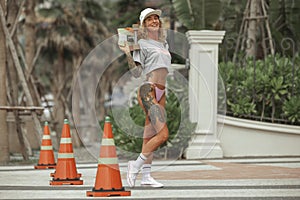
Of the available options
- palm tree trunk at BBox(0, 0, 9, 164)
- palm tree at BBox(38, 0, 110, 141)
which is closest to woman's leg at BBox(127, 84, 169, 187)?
palm tree trunk at BBox(0, 0, 9, 164)

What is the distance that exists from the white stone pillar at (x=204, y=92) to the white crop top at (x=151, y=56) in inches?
204

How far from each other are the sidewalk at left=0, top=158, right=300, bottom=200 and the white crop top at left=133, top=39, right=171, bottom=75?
4.41ft

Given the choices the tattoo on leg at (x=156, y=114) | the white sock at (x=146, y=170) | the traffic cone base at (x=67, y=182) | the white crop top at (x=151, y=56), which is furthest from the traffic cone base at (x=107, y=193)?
the white crop top at (x=151, y=56)

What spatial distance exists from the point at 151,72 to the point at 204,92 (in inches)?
214

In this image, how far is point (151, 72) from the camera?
9.18 metres

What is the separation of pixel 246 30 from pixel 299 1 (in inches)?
80.7

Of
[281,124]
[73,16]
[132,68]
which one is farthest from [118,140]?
[73,16]

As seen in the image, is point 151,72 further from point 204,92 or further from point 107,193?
point 204,92

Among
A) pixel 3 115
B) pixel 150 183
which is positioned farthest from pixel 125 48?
pixel 3 115

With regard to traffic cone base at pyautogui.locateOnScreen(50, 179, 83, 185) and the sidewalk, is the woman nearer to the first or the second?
the sidewalk

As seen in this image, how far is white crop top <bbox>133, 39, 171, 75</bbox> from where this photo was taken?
9.16 meters

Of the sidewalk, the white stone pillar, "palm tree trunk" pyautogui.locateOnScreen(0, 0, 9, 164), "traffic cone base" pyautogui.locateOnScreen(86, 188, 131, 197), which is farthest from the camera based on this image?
"palm tree trunk" pyautogui.locateOnScreen(0, 0, 9, 164)

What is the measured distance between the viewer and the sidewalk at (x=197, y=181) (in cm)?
881

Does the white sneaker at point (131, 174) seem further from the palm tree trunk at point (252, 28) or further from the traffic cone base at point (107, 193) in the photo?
the palm tree trunk at point (252, 28)
